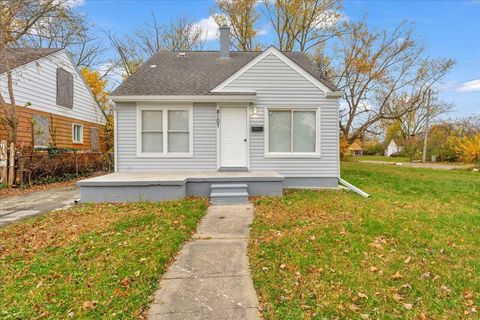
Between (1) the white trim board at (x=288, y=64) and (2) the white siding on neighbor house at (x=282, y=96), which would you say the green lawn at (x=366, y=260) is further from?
(1) the white trim board at (x=288, y=64)

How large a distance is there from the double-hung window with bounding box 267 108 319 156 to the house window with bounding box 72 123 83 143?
11.3m

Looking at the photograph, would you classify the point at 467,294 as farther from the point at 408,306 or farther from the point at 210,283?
the point at 210,283

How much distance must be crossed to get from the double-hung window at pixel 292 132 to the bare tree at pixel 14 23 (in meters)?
8.51

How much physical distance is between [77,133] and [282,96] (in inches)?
475

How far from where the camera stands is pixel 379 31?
18.9m

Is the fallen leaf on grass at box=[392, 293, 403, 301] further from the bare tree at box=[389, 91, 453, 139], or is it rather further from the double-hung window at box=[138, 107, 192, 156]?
the bare tree at box=[389, 91, 453, 139]

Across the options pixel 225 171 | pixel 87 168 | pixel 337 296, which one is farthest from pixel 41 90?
pixel 337 296

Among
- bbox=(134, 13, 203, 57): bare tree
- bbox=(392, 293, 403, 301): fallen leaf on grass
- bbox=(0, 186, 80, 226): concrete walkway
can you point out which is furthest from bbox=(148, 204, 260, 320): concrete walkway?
bbox=(134, 13, 203, 57): bare tree

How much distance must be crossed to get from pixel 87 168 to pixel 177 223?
958cm

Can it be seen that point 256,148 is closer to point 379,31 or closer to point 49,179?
point 49,179

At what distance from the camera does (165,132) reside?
892 centimetres

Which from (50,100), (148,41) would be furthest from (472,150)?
(50,100)

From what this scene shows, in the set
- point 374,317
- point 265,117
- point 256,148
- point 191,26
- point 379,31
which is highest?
point 191,26

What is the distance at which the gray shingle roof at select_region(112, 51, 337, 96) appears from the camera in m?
8.98
